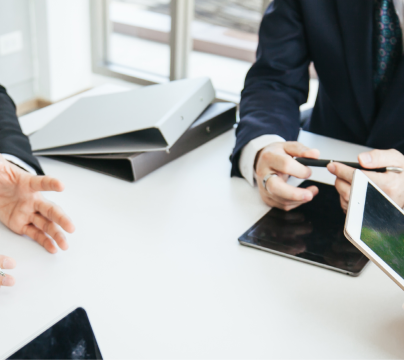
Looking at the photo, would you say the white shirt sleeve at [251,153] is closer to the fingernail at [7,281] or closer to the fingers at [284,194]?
the fingers at [284,194]

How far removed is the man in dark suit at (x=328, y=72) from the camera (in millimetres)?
1021

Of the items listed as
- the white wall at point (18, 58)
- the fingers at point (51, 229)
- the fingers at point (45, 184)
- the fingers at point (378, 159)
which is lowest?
the white wall at point (18, 58)

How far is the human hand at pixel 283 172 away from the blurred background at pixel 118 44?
1.96 metres

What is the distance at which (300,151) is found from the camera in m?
0.85

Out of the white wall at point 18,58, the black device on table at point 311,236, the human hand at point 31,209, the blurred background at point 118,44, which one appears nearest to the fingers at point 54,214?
the human hand at point 31,209

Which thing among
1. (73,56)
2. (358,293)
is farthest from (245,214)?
(73,56)

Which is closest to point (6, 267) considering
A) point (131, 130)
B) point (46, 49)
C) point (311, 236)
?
point (131, 130)

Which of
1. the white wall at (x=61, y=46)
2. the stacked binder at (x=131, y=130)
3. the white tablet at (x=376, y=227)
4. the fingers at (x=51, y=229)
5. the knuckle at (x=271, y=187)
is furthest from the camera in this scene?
the white wall at (x=61, y=46)

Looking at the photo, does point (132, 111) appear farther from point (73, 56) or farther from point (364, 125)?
point (73, 56)

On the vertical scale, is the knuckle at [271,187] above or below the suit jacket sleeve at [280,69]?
below

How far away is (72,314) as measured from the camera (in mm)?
596

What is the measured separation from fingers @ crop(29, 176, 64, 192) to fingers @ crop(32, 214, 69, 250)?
0.05m

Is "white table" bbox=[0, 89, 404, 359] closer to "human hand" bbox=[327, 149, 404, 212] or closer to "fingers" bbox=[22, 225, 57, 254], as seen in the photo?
"fingers" bbox=[22, 225, 57, 254]

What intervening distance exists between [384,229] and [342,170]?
194 millimetres
